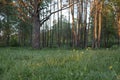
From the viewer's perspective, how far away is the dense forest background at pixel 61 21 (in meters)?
24.5

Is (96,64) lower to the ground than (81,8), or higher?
lower

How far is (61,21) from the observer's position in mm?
50656

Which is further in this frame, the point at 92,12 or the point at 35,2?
the point at 92,12

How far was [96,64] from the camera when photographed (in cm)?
764

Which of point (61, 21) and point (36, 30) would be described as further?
point (61, 21)

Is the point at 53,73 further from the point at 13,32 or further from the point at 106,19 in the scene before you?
the point at 13,32

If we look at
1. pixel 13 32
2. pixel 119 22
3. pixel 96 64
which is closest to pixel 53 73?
pixel 96 64

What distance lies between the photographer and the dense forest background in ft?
80.4

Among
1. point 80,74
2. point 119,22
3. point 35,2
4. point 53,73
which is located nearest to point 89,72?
point 80,74

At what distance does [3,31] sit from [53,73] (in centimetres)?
4500

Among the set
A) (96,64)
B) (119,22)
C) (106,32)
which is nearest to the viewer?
(96,64)

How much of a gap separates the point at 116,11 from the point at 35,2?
21.3m

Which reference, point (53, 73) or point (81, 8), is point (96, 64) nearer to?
A: point (53, 73)

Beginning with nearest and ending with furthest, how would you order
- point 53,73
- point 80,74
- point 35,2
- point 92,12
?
point 80,74 < point 53,73 < point 35,2 < point 92,12
